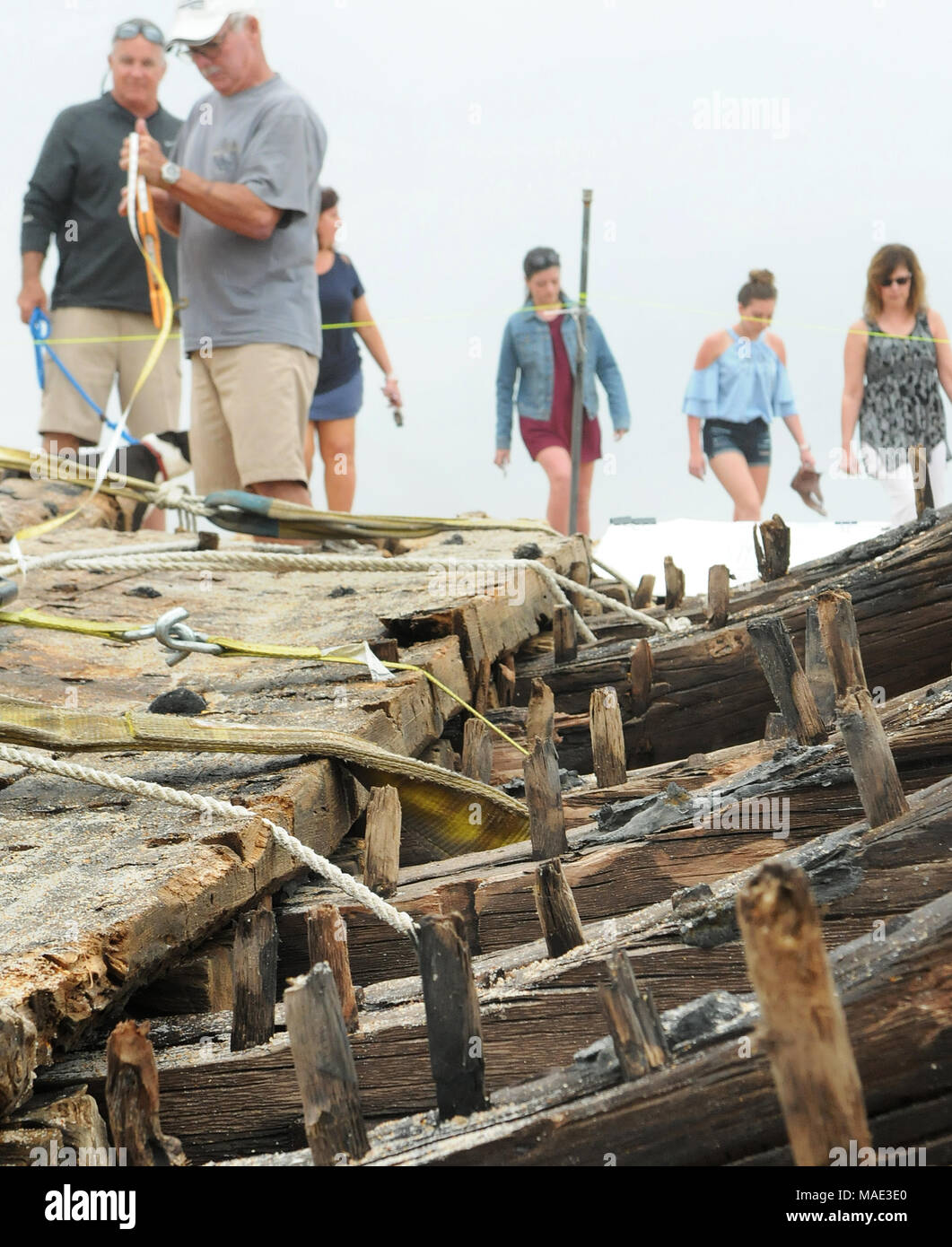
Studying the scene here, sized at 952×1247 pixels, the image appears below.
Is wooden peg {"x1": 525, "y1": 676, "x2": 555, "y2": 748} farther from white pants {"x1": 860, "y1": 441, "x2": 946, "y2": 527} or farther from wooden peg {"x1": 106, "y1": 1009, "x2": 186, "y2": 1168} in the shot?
white pants {"x1": 860, "y1": 441, "x2": 946, "y2": 527}

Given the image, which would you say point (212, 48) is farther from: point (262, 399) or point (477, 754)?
point (477, 754)

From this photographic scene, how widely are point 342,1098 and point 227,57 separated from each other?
4.86 meters

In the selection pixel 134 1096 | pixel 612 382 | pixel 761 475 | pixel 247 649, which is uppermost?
pixel 612 382

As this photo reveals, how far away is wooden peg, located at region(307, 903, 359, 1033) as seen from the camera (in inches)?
63.8

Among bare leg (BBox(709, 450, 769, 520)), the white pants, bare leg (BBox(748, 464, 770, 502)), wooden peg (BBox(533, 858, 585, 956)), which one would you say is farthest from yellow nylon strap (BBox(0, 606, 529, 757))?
bare leg (BBox(748, 464, 770, 502))

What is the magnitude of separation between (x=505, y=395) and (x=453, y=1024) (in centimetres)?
787

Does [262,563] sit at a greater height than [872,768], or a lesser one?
greater

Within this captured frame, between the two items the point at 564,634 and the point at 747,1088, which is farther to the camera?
the point at 564,634

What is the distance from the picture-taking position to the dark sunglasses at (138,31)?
666 centimetres

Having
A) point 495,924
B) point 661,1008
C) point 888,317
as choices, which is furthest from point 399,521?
point 661,1008

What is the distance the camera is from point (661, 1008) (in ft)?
5.01

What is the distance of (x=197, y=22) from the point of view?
5.25 m

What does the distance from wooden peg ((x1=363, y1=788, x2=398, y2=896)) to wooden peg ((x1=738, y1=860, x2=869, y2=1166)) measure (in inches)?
45.8

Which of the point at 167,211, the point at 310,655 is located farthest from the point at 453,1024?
the point at 167,211
